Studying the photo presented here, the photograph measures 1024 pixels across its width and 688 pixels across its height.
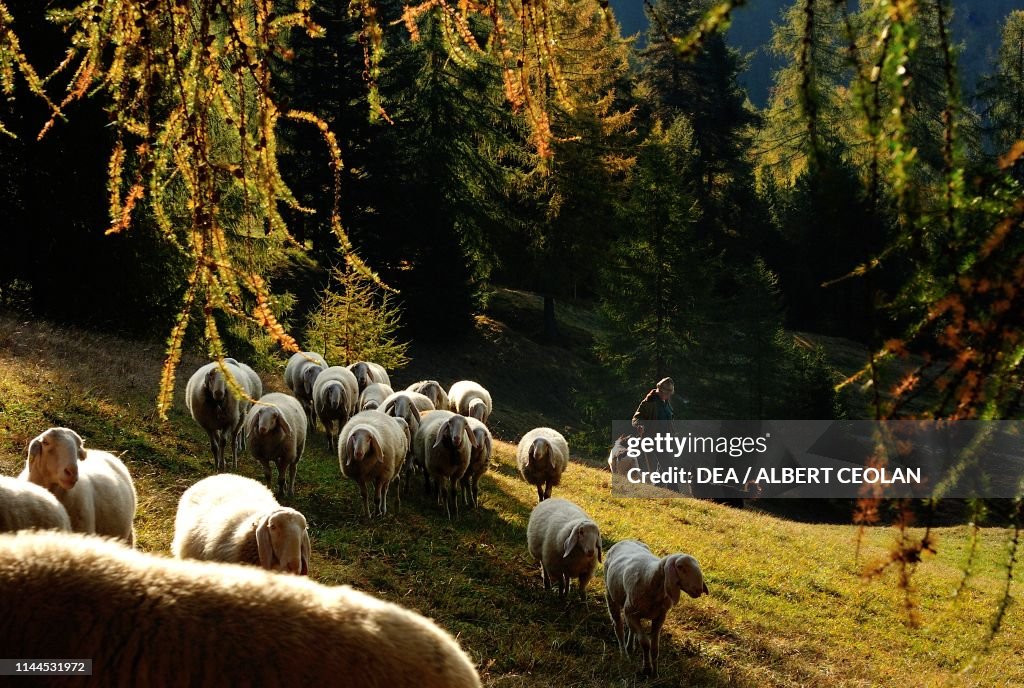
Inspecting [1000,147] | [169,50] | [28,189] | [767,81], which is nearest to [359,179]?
[28,189]

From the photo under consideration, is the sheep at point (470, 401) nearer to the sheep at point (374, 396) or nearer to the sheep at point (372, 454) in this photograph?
the sheep at point (374, 396)

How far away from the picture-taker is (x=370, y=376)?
16.0m

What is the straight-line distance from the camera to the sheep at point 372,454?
997cm

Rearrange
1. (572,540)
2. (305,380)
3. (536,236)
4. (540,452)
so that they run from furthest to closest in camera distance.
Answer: (536,236)
(305,380)
(540,452)
(572,540)

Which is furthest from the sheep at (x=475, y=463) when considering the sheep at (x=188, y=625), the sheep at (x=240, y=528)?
the sheep at (x=188, y=625)

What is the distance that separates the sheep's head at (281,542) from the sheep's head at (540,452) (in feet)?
22.4

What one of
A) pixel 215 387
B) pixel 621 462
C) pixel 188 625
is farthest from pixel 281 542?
pixel 621 462

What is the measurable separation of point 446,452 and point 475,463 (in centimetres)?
63

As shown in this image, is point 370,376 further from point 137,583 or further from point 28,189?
point 137,583

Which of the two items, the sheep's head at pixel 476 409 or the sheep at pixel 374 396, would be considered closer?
the sheep at pixel 374 396

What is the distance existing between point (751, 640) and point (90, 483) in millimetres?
6822

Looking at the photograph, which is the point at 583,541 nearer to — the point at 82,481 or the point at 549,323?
the point at 82,481

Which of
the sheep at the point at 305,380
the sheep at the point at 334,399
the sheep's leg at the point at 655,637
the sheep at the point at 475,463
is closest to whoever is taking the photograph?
the sheep's leg at the point at 655,637

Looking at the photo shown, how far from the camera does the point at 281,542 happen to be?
5.27 metres
